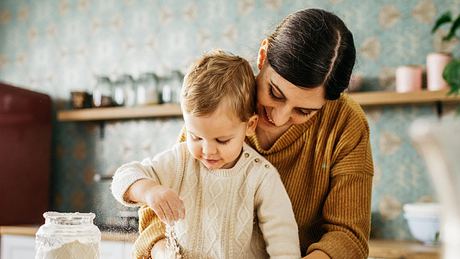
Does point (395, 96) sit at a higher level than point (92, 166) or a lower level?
higher

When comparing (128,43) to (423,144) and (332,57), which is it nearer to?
(332,57)

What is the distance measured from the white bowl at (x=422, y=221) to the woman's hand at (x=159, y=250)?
198 centimetres

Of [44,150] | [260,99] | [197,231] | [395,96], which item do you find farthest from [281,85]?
[44,150]

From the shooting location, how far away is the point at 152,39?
442 cm

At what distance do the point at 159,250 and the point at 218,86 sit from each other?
1.31 ft

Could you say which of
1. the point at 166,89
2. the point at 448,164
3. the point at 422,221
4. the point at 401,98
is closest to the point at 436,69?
the point at 401,98

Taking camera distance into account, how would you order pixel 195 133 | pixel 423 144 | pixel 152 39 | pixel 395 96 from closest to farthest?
pixel 423 144
pixel 195 133
pixel 395 96
pixel 152 39

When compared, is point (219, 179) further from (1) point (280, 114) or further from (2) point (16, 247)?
(2) point (16, 247)

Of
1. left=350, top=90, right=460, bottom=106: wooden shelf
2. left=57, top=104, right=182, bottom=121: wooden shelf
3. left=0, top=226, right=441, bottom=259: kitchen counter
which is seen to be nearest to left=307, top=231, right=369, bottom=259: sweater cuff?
left=0, top=226, right=441, bottom=259: kitchen counter

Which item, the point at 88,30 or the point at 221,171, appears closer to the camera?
the point at 221,171

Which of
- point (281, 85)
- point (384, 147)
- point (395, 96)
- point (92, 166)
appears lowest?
point (92, 166)

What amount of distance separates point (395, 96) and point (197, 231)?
227cm

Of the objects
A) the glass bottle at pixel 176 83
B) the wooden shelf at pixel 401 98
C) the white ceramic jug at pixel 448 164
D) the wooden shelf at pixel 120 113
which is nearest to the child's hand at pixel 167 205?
the white ceramic jug at pixel 448 164

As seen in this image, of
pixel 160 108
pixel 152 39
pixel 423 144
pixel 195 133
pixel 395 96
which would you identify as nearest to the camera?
pixel 423 144
